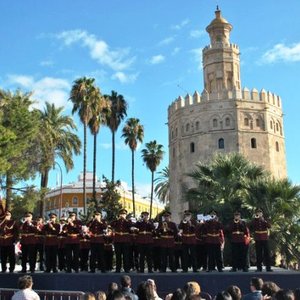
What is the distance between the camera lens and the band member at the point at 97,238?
14.2 m

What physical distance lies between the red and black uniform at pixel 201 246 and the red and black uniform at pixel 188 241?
0.15 m

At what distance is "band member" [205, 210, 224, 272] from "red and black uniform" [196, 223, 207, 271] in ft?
0.50

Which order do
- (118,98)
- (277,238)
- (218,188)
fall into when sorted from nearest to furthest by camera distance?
1. (277,238)
2. (218,188)
3. (118,98)

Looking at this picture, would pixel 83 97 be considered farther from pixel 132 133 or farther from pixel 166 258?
pixel 166 258

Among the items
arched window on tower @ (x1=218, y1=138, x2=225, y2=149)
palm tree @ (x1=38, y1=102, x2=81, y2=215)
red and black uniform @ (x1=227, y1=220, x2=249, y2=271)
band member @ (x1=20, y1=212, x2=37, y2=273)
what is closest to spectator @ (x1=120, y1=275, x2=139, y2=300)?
red and black uniform @ (x1=227, y1=220, x2=249, y2=271)

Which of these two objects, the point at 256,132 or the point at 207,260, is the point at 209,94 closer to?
the point at 256,132

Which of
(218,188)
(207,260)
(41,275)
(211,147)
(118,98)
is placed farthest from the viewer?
(211,147)

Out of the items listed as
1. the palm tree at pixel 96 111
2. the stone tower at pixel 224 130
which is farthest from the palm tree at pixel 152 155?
the palm tree at pixel 96 111

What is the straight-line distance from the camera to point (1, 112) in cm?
2606

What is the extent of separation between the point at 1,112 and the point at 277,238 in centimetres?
1544

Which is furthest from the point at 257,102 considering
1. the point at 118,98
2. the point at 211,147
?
the point at 118,98

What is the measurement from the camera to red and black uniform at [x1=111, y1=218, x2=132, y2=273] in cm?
1411

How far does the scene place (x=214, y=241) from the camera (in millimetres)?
14180

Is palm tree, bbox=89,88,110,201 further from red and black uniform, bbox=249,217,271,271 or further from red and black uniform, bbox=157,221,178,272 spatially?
red and black uniform, bbox=249,217,271,271
